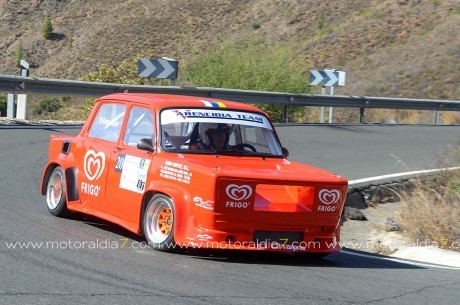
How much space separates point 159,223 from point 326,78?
1806 cm

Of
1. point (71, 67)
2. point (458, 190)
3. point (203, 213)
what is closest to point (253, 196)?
point (203, 213)

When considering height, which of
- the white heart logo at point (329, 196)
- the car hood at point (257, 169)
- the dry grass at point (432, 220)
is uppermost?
the car hood at point (257, 169)

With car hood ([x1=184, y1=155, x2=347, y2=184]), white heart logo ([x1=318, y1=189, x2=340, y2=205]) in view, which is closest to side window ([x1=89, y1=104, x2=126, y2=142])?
car hood ([x1=184, y1=155, x2=347, y2=184])

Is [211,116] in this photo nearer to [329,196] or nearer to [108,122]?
[108,122]

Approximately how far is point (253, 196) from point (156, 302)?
6.07ft

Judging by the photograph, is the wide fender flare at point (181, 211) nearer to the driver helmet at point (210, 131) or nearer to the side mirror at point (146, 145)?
the side mirror at point (146, 145)

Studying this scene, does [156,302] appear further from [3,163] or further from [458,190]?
[3,163]

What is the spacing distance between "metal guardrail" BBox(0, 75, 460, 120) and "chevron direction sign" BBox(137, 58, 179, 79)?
1.61ft

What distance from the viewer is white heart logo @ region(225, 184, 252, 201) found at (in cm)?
748

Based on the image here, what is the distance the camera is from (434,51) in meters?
44.1

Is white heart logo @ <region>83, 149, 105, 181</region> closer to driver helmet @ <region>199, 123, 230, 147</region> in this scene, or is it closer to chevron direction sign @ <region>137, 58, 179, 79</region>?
driver helmet @ <region>199, 123, 230, 147</region>

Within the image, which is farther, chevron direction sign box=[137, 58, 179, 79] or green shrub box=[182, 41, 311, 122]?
green shrub box=[182, 41, 311, 122]

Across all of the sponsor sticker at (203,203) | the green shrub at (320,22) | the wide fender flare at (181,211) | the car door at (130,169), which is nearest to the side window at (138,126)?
the car door at (130,169)

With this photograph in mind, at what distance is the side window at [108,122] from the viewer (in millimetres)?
9180
